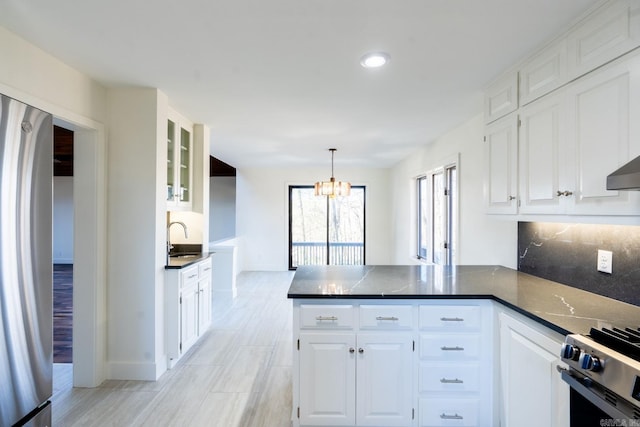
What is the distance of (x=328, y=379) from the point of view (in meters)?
1.94

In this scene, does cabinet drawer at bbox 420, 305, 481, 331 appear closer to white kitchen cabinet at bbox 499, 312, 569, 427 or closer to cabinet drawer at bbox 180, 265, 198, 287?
white kitchen cabinet at bbox 499, 312, 569, 427

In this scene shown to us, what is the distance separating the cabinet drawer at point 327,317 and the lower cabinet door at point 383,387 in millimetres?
142

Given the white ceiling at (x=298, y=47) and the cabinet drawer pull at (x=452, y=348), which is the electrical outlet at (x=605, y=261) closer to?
the cabinet drawer pull at (x=452, y=348)

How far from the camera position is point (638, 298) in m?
1.63

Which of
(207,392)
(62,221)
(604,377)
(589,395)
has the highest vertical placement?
(62,221)

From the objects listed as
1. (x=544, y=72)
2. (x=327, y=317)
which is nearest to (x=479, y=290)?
(x=327, y=317)

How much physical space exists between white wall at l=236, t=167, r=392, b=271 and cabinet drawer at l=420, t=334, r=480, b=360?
17.7 ft

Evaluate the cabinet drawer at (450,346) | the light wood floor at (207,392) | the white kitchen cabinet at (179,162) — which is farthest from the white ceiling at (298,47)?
the light wood floor at (207,392)

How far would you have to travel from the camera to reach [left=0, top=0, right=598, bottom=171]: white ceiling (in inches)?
61.5

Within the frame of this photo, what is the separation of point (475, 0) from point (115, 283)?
3.11 meters

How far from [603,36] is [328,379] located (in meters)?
2.24

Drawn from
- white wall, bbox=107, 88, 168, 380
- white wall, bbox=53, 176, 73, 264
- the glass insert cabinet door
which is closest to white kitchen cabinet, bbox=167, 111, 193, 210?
the glass insert cabinet door

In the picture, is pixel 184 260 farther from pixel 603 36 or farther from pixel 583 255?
pixel 603 36

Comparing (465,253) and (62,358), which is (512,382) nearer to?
(465,253)
